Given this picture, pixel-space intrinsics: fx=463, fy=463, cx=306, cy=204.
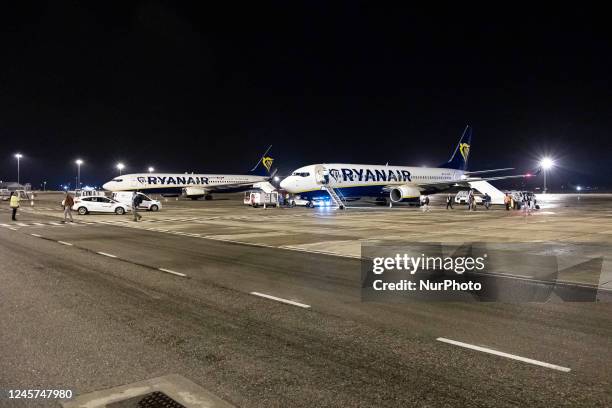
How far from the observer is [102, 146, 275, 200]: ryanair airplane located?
5912cm

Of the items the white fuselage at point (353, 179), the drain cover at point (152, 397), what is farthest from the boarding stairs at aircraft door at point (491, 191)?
the drain cover at point (152, 397)

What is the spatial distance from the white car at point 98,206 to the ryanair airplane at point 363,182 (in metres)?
13.4

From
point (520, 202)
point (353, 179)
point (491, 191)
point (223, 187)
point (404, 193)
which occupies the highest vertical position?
point (353, 179)

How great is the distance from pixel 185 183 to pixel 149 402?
6268 centimetres

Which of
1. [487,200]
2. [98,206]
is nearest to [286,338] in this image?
[98,206]

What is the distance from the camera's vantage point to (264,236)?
1958 centimetres

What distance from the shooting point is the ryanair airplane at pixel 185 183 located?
59125 mm

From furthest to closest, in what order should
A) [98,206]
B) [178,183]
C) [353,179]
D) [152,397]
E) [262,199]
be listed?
1. [178,183]
2. [262,199]
3. [353,179]
4. [98,206]
5. [152,397]

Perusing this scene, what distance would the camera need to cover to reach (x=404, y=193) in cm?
4300

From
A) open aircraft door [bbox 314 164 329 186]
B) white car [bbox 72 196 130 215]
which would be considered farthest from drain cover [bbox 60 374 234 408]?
open aircraft door [bbox 314 164 329 186]

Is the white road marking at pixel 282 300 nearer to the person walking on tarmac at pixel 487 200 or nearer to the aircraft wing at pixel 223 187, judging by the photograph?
the person walking on tarmac at pixel 487 200

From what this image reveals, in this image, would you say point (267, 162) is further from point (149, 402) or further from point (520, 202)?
point (149, 402)

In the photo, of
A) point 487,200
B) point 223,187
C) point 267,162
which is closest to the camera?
point 487,200

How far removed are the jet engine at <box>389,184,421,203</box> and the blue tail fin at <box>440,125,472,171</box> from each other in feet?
51.0
